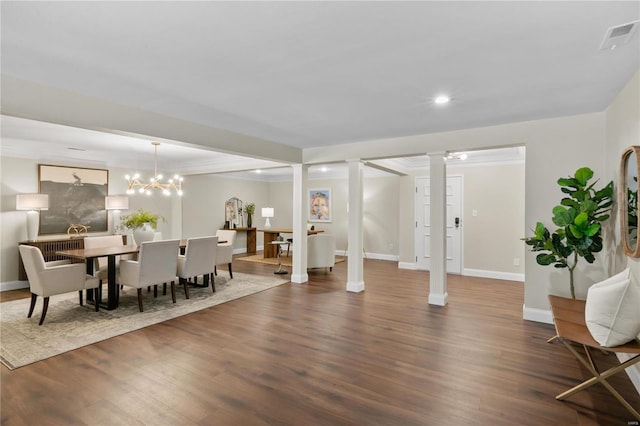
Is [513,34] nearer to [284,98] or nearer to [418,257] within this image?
[284,98]

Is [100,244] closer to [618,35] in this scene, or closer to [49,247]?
[49,247]

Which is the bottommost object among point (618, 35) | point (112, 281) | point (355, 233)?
point (112, 281)

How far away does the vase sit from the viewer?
6133 mm

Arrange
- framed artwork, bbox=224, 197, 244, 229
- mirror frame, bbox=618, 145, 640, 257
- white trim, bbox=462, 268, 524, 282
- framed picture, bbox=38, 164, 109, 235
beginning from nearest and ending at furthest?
mirror frame, bbox=618, 145, 640, 257 < framed picture, bbox=38, 164, 109, 235 < white trim, bbox=462, 268, 524, 282 < framed artwork, bbox=224, 197, 244, 229

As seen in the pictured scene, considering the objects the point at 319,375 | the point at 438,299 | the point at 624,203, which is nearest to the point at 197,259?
the point at 319,375

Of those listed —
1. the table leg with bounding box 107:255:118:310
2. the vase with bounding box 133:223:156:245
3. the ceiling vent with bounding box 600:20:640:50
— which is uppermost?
the ceiling vent with bounding box 600:20:640:50

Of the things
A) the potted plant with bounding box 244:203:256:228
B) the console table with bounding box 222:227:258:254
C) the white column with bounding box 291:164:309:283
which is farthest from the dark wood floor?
the potted plant with bounding box 244:203:256:228

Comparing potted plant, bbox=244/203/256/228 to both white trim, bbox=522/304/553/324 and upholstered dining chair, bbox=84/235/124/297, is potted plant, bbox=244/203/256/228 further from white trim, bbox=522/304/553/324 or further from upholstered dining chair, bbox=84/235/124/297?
white trim, bbox=522/304/553/324

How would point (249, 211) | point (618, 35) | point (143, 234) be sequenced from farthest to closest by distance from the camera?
point (249, 211)
point (143, 234)
point (618, 35)

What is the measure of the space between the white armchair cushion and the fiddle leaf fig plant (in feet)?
3.52

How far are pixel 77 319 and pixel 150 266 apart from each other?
0.95m

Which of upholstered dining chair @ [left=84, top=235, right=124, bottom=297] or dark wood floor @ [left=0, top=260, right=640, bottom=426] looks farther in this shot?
upholstered dining chair @ [left=84, top=235, right=124, bottom=297]

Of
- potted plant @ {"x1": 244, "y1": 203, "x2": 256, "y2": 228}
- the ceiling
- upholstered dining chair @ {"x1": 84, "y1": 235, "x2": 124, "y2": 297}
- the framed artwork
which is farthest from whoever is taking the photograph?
potted plant @ {"x1": 244, "y1": 203, "x2": 256, "y2": 228}

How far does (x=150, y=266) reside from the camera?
4238 mm
